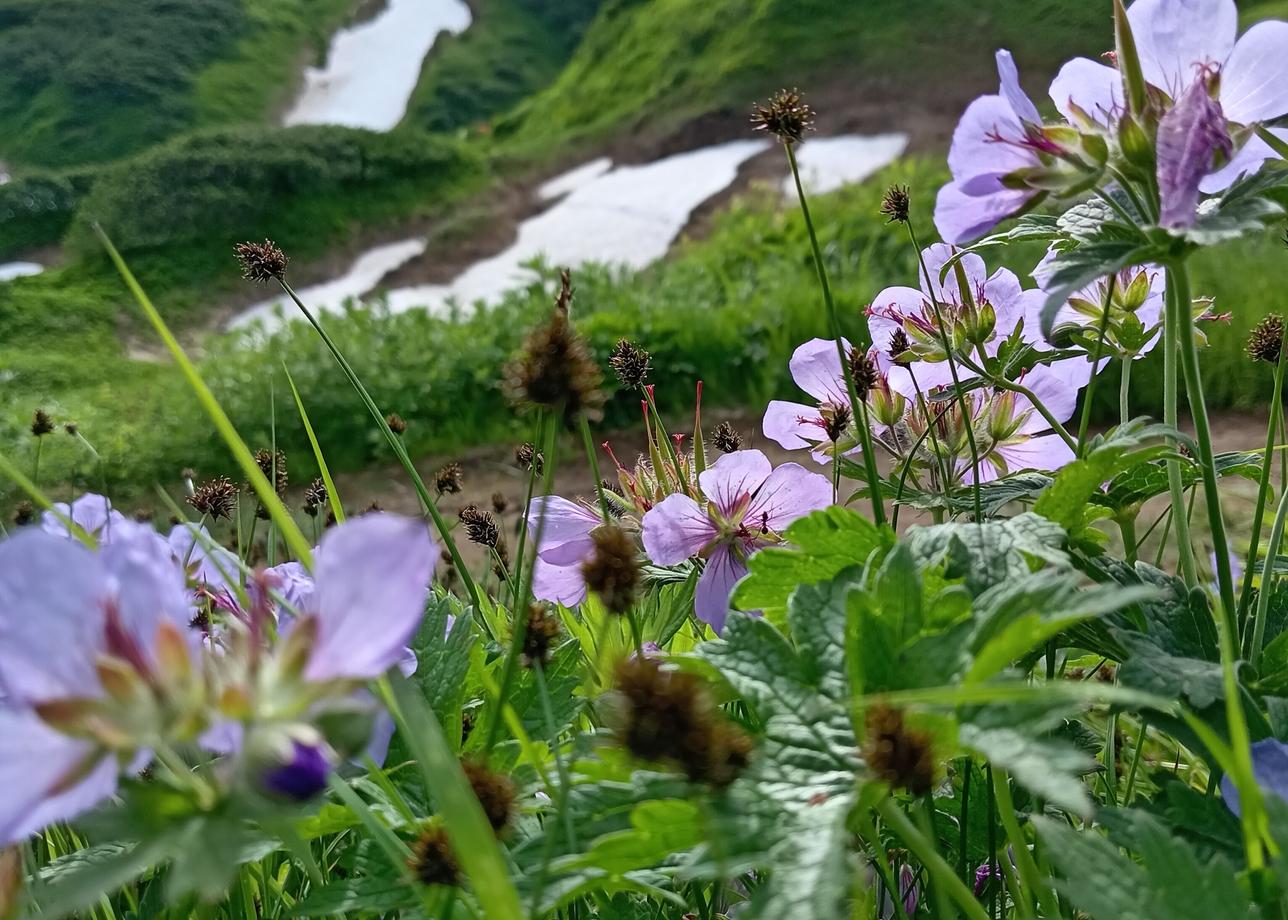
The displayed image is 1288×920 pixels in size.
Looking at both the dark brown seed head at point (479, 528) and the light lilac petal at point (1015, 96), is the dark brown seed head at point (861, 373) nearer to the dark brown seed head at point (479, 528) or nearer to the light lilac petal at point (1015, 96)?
the light lilac petal at point (1015, 96)

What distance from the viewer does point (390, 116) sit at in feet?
25.4

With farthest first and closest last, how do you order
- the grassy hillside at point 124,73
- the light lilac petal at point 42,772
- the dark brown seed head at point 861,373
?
the grassy hillside at point 124,73
the dark brown seed head at point 861,373
the light lilac petal at point 42,772

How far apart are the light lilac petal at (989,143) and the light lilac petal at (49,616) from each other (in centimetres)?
33

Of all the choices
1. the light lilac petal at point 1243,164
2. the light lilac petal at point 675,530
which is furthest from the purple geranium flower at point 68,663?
the light lilac petal at point 1243,164

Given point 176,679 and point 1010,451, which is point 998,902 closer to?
point 1010,451

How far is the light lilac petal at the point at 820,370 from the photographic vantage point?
0.56 metres

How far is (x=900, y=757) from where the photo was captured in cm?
24

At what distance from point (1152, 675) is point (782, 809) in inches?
6.2

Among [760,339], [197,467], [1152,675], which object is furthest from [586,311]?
[1152,675]

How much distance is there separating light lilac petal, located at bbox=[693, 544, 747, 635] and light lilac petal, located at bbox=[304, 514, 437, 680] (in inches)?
11.1

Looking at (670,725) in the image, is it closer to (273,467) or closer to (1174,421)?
(1174,421)

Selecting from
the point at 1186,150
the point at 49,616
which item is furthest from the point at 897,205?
the point at 49,616

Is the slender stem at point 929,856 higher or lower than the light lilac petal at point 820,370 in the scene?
lower

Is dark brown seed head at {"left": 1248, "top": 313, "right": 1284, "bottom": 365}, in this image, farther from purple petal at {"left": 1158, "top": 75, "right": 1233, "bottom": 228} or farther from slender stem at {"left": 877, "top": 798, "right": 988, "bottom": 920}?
slender stem at {"left": 877, "top": 798, "right": 988, "bottom": 920}
